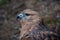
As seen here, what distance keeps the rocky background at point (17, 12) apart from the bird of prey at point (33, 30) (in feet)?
3.30

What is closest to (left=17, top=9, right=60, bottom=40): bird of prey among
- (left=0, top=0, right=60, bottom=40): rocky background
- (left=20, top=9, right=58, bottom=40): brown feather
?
(left=20, top=9, right=58, bottom=40): brown feather

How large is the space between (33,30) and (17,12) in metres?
3.47

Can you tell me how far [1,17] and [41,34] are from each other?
3909 mm

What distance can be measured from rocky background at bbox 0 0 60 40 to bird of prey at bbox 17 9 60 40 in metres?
1.00

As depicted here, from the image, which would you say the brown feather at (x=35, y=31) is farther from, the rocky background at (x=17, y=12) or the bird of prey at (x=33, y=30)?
the rocky background at (x=17, y=12)

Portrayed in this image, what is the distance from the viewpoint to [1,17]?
28.8ft

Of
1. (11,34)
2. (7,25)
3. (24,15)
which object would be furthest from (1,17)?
(24,15)

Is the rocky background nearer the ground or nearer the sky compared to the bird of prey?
nearer the ground

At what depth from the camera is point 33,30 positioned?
17.9 ft

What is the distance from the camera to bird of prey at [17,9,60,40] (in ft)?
16.5

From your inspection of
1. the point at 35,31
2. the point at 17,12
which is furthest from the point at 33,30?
the point at 17,12

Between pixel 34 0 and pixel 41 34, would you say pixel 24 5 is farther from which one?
pixel 41 34

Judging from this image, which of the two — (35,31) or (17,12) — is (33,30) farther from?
(17,12)

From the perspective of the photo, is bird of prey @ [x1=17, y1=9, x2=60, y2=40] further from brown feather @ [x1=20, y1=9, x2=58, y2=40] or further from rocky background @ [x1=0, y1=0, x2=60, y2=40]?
rocky background @ [x1=0, y1=0, x2=60, y2=40]
